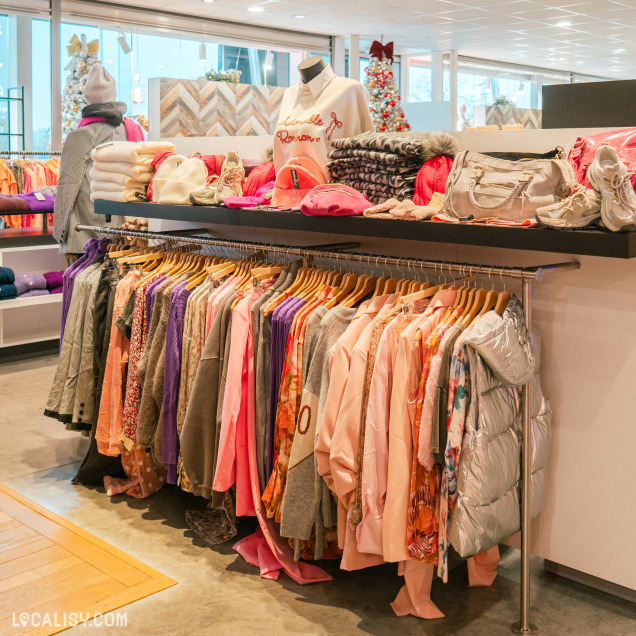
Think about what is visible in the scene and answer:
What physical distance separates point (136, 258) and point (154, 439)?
81 cm

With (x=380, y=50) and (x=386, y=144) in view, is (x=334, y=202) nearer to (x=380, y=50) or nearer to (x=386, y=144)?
(x=386, y=144)

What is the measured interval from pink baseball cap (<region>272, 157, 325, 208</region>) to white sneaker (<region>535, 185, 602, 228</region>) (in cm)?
114

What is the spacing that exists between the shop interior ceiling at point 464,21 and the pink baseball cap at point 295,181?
7.64m

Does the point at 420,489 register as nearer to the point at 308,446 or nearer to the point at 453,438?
the point at 453,438

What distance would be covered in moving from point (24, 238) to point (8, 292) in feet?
1.66

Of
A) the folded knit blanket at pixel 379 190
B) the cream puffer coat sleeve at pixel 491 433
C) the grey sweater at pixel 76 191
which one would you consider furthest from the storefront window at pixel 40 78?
the cream puffer coat sleeve at pixel 491 433

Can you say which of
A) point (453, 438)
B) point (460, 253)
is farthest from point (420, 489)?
point (460, 253)

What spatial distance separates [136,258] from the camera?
3.53m

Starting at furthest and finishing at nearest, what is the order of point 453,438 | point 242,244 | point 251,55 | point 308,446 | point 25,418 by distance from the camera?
point 251,55 < point 25,418 < point 242,244 < point 308,446 < point 453,438

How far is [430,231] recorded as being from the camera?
2455 millimetres

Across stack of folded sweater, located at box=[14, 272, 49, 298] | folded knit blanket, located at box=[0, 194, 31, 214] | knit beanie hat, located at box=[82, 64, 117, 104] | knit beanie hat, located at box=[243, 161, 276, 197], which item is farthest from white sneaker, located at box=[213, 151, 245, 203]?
folded knit blanket, located at box=[0, 194, 31, 214]

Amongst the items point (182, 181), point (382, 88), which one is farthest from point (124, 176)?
point (382, 88)

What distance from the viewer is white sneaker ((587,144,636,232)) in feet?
6.64

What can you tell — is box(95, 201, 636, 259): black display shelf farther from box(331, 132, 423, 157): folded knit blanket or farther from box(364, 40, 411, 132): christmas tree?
box(364, 40, 411, 132): christmas tree
